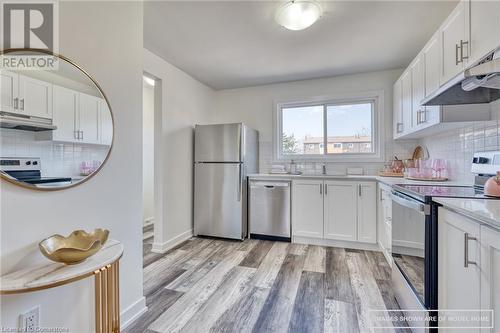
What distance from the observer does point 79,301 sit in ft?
4.20

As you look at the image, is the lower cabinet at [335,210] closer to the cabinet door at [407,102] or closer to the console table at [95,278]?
the cabinet door at [407,102]

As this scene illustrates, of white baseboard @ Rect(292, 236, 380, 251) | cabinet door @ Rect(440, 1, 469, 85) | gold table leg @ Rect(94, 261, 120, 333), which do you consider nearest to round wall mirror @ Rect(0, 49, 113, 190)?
gold table leg @ Rect(94, 261, 120, 333)

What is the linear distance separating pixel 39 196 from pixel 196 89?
2957 millimetres

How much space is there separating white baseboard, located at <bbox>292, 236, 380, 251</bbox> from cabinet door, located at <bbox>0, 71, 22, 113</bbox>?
304cm

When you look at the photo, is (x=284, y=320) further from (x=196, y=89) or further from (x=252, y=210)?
(x=196, y=89)

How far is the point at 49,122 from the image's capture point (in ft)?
3.85

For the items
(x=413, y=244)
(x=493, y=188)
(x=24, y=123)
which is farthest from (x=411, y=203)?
(x=24, y=123)

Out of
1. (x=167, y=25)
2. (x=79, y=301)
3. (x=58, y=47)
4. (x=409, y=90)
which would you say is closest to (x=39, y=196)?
(x=79, y=301)

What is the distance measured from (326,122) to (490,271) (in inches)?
122

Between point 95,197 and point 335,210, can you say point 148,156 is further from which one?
point 335,210

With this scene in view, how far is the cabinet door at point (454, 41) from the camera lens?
1525mm

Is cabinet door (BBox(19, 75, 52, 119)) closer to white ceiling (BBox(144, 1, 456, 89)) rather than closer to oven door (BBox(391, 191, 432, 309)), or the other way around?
white ceiling (BBox(144, 1, 456, 89))

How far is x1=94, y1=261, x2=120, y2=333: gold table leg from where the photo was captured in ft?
3.76

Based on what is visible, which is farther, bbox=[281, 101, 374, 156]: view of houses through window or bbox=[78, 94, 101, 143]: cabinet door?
bbox=[281, 101, 374, 156]: view of houses through window
